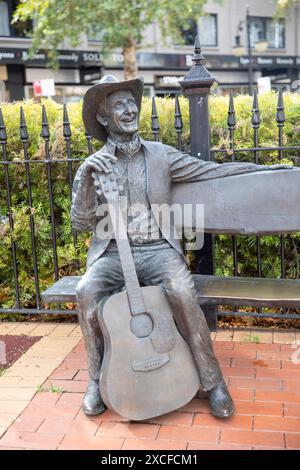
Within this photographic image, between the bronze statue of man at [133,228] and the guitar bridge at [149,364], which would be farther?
the bronze statue of man at [133,228]

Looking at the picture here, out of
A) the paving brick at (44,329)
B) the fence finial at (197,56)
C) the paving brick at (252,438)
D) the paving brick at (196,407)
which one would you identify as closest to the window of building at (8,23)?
the paving brick at (44,329)

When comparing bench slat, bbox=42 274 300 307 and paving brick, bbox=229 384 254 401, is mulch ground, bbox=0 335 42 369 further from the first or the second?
paving brick, bbox=229 384 254 401

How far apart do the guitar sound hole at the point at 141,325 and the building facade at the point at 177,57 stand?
14893mm

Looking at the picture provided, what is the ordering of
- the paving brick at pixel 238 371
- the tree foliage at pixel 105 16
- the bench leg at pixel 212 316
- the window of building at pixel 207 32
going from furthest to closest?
the window of building at pixel 207 32 → the tree foliage at pixel 105 16 → the bench leg at pixel 212 316 → the paving brick at pixel 238 371

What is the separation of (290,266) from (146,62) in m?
18.5

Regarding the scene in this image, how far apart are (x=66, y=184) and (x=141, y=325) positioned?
2105 millimetres

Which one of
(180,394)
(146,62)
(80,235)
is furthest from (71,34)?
(180,394)

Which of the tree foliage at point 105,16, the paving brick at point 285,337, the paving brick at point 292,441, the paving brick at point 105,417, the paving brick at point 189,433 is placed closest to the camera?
the paving brick at point 292,441

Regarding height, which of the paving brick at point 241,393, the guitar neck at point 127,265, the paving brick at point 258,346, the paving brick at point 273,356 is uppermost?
the guitar neck at point 127,265

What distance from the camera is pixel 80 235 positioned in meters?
4.78

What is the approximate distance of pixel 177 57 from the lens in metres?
22.4

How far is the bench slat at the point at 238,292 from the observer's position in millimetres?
3326

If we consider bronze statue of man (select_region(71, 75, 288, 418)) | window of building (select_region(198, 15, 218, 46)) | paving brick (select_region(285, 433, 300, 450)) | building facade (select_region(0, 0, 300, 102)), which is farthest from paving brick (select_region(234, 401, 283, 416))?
window of building (select_region(198, 15, 218, 46))

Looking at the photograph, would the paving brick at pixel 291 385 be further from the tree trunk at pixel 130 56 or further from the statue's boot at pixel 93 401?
the tree trunk at pixel 130 56
